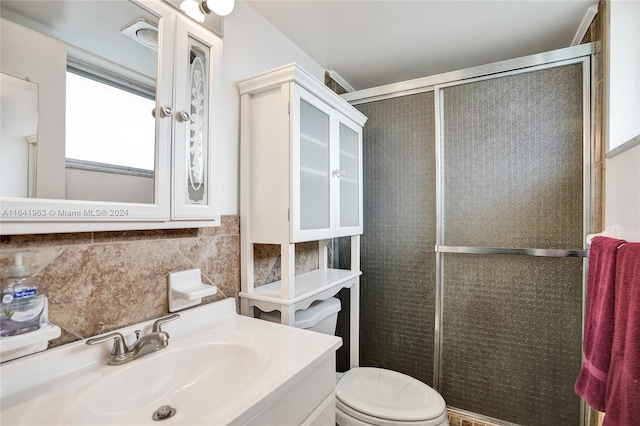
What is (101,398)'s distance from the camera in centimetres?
76

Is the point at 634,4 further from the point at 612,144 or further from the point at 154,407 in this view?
the point at 154,407

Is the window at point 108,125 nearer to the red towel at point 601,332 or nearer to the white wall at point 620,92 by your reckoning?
the red towel at point 601,332

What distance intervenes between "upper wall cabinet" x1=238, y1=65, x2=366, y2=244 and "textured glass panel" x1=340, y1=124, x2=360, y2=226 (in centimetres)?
15

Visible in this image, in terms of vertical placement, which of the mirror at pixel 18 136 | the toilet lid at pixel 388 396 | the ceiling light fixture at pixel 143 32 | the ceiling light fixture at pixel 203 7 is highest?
the ceiling light fixture at pixel 203 7

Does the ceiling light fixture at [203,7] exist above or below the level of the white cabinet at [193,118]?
above

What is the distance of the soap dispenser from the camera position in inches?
26.6

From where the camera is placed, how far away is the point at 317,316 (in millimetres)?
1473

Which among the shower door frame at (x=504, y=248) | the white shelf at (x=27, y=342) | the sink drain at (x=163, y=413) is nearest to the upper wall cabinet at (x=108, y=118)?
the white shelf at (x=27, y=342)

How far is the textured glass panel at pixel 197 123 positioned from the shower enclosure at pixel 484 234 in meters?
1.16

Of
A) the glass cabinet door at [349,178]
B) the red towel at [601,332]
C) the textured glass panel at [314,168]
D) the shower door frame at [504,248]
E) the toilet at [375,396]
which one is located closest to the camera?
the red towel at [601,332]

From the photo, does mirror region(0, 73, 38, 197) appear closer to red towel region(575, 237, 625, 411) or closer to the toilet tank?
the toilet tank

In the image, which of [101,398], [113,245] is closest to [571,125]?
[113,245]

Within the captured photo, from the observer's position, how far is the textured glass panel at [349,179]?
1713mm

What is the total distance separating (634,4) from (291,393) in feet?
6.47
